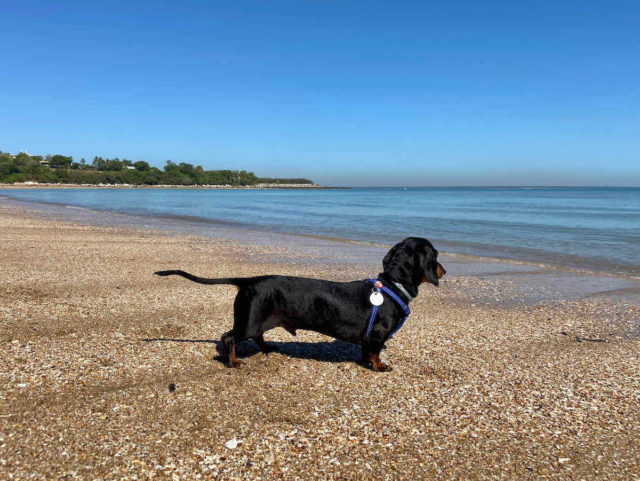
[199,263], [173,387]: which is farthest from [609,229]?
[173,387]

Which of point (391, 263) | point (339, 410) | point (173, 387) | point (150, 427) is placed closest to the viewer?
point (150, 427)

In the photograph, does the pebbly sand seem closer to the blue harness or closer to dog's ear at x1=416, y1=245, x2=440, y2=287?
the blue harness

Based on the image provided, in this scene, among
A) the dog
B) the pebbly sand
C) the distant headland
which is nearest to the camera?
the pebbly sand

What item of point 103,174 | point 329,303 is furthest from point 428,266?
point 103,174

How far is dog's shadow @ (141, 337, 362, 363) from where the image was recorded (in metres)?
5.00

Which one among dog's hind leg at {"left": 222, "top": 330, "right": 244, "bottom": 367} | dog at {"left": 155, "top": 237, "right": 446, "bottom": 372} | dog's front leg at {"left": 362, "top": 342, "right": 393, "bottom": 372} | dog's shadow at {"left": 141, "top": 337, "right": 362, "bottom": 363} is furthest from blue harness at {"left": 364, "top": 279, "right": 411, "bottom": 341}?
dog's hind leg at {"left": 222, "top": 330, "right": 244, "bottom": 367}

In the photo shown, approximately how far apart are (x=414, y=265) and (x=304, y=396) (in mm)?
1733

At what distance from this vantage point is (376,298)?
4.41m

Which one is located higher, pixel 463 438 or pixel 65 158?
pixel 65 158

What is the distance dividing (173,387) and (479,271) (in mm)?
9437

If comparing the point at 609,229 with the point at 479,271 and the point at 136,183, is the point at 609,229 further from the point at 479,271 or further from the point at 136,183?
the point at 136,183

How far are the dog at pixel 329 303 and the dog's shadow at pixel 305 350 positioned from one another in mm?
465

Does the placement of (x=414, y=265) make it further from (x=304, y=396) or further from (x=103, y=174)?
(x=103, y=174)

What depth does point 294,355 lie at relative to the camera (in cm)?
505
